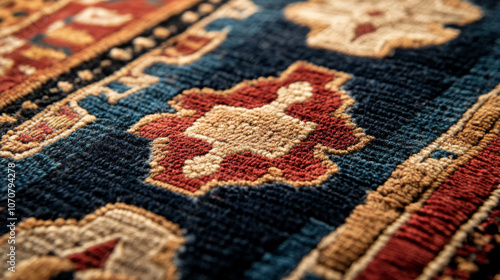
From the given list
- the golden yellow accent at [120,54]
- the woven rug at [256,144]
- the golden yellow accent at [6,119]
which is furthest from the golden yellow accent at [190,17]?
the golden yellow accent at [6,119]

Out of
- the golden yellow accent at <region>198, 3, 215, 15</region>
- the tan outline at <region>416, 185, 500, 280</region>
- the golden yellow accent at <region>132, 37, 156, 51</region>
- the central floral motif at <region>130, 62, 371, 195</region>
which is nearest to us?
the tan outline at <region>416, 185, 500, 280</region>

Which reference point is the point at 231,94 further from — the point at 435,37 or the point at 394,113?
the point at 435,37

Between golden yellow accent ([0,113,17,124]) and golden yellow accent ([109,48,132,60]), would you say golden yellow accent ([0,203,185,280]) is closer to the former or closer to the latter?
golden yellow accent ([0,113,17,124])

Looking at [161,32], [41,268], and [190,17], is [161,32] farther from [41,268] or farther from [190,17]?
[41,268]

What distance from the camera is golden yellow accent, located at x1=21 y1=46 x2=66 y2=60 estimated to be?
2.31 ft

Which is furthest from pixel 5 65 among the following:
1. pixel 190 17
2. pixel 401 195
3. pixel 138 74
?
pixel 401 195

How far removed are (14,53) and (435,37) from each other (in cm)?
79

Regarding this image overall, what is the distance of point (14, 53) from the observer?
72cm

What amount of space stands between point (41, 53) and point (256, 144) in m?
0.48

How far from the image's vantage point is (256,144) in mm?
521

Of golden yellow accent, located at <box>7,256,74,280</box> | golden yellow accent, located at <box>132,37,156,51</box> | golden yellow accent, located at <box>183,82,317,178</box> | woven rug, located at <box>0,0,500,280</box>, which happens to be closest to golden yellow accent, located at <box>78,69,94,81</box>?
woven rug, located at <box>0,0,500,280</box>

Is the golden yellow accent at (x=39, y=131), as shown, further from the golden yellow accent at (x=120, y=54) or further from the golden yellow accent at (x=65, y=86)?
the golden yellow accent at (x=120, y=54)

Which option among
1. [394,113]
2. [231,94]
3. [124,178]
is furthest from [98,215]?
[394,113]

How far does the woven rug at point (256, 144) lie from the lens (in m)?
0.40
